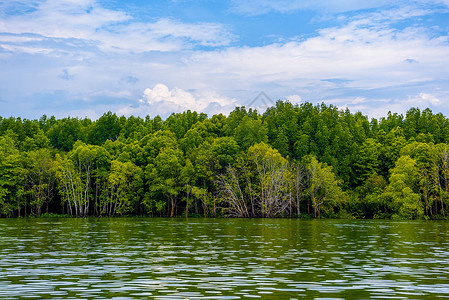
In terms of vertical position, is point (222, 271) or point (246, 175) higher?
point (246, 175)

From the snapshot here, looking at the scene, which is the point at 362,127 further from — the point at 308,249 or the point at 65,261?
the point at 65,261

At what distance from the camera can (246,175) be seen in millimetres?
129375

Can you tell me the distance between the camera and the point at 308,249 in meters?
38.9

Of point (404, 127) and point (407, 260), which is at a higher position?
point (404, 127)

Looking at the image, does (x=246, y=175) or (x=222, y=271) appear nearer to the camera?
(x=222, y=271)

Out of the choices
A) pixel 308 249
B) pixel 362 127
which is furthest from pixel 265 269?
pixel 362 127

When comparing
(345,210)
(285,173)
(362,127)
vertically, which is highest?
(362,127)

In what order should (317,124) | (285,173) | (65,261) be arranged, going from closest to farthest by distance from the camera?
(65,261)
(285,173)
(317,124)

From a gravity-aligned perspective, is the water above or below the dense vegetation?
below

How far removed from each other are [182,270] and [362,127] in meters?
151

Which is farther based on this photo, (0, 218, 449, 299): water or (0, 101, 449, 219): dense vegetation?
(0, 101, 449, 219): dense vegetation

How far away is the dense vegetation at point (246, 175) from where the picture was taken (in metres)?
125

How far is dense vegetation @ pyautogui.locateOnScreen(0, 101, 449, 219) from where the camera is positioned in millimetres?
124875

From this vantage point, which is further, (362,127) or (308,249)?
(362,127)
